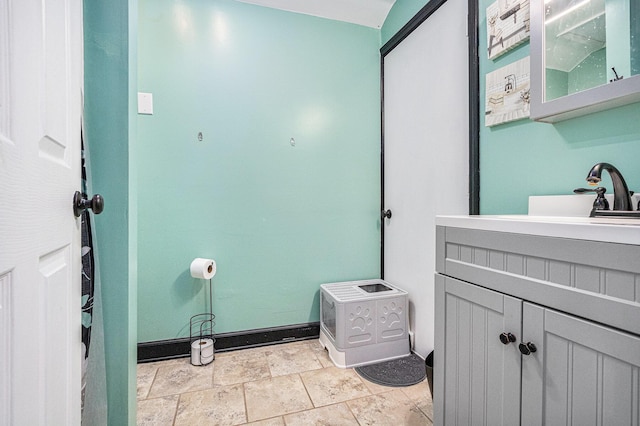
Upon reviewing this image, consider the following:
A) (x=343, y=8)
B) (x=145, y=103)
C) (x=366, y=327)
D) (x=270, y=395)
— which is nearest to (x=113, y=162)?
(x=145, y=103)

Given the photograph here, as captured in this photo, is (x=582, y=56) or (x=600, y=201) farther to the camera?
(x=582, y=56)

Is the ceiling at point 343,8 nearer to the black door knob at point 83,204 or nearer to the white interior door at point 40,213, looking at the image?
the white interior door at point 40,213

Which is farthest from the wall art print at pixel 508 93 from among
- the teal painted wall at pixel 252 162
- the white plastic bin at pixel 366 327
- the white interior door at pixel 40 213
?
the white interior door at pixel 40 213

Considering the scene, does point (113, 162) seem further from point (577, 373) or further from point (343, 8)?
point (343, 8)

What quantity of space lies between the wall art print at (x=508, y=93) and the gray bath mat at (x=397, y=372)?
4.34 ft

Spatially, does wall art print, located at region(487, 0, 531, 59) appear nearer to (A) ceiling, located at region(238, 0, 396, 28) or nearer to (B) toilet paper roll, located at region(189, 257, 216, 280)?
(A) ceiling, located at region(238, 0, 396, 28)

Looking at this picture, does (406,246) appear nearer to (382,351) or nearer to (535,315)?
(382,351)

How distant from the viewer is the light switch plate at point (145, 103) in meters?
1.74

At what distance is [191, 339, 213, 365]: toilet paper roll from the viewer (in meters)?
1.71

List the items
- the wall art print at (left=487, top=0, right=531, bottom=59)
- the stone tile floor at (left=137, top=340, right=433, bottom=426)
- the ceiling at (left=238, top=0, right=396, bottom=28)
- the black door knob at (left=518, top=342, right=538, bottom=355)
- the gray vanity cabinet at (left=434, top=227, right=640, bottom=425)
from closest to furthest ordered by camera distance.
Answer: the gray vanity cabinet at (left=434, top=227, right=640, bottom=425) < the black door knob at (left=518, top=342, right=538, bottom=355) < the wall art print at (left=487, top=0, right=531, bottom=59) < the stone tile floor at (left=137, top=340, right=433, bottom=426) < the ceiling at (left=238, top=0, right=396, bottom=28)

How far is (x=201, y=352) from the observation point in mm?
1719

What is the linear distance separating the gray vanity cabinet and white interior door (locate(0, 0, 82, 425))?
1.02 m

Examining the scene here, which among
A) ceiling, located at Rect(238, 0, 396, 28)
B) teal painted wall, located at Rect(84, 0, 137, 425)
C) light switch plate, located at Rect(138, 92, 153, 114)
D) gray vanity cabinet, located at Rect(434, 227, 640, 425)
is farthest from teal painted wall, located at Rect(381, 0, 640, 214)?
light switch plate, located at Rect(138, 92, 153, 114)

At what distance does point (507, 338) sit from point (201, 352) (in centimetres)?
160
